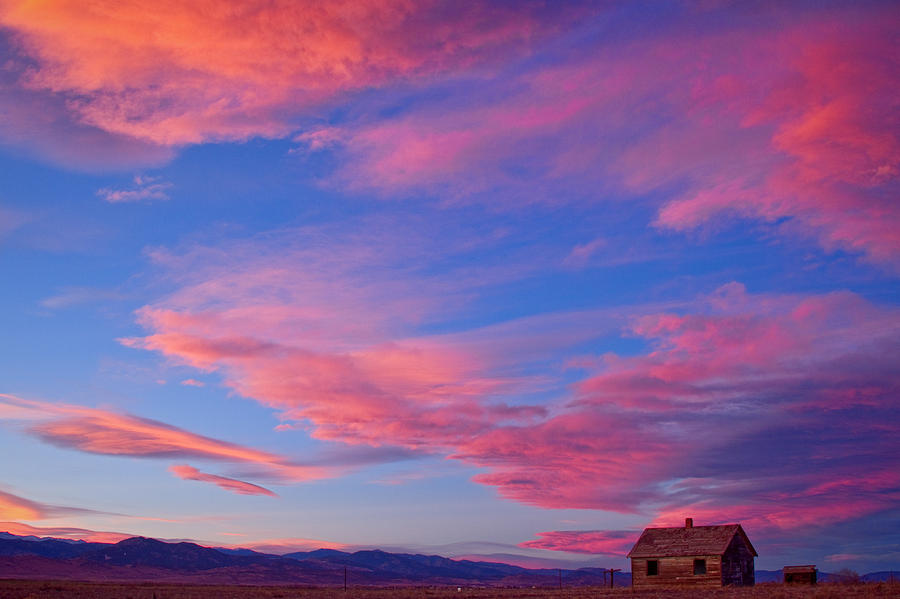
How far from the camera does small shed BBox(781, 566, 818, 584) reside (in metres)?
48.5

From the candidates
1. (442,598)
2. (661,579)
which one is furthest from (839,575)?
(442,598)

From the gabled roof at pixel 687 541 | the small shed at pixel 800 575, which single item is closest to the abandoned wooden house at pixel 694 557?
the gabled roof at pixel 687 541

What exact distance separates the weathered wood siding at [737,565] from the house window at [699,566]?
145cm

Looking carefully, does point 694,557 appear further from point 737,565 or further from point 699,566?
point 737,565

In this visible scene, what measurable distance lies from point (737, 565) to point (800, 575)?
5.07 m

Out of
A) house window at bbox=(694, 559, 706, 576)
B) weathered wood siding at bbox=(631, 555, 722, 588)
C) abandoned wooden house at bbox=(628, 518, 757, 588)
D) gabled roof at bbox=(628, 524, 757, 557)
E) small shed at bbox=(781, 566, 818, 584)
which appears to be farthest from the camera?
gabled roof at bbox=(628, 524, 757, 557)

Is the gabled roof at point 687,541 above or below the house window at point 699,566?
above

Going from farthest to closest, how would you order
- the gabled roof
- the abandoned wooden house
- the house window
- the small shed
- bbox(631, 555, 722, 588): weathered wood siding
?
1. the gabled roof
2. the house window
3. the abandoned wooden house
4. bbox(631, 555, 722, 588): weathered wood siding
5. the small shed

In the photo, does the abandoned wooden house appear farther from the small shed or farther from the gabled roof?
the small shed

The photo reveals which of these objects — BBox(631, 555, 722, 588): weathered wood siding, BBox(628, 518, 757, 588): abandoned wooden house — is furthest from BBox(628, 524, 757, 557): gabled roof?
BBox(631, 555, 722, 588): weathered wood siding

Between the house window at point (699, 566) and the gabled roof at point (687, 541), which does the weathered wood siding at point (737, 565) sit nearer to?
the gabled roof at point (687, 541)

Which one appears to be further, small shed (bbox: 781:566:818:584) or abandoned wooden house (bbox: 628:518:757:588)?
abandoned wooden house (bbox: 628:518:757:588)

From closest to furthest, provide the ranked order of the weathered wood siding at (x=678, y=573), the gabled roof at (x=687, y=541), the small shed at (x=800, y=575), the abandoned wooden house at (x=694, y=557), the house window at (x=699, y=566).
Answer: the small shed at (x=800, y=575)
the weathered wood siding at (x=678, y=573)
the abandoned wooden house at (x=694, y=557)
the house window at (x=699, y=566)
the gabled roof at (x=687, y=541)

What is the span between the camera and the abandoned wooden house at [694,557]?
5203cm
